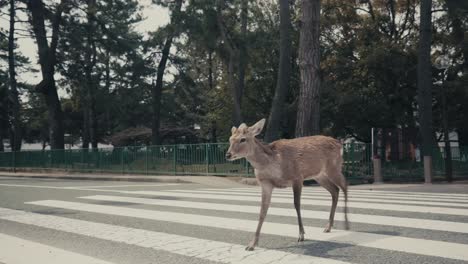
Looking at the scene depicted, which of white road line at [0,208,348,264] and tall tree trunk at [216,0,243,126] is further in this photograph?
tall tree trunk at [216,0,243,126]

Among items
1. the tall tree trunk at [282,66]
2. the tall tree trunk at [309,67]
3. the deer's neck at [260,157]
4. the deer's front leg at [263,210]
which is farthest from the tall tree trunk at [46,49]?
the deer's front leg at [263,210]

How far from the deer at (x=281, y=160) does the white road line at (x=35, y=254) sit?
6.09ft

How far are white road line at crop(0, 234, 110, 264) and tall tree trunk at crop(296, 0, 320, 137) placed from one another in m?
12.6

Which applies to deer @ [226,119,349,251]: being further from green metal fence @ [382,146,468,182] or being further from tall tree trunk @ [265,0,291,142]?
tall tree trunk @ [265,0,291,142]

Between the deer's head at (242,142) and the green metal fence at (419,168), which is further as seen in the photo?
the green metal fence at (419,168)

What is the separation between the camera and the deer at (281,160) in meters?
4.95

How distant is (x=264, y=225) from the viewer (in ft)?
21.0

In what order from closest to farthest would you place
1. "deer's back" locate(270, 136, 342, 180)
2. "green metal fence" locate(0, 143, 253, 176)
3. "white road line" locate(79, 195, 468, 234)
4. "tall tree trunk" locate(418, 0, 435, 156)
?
"deer's back" locate(270, 136, 342, 180) < "white road line" locate(79, 195, 468, 234) < "green metal fence" locate(0, 143, 253, 176) < "tall tree trunk" locate(418, 0, 435, 156)

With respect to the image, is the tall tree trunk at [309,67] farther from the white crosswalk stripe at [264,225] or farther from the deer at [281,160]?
the deer at [281,160]

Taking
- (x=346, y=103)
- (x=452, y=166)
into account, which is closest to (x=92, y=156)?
(x=346, y=103)

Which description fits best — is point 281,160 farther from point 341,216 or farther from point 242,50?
point 242,50

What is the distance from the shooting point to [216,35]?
1148 inches

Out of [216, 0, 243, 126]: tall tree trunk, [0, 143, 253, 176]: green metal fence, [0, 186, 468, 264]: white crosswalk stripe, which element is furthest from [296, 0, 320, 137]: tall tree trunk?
[216, 0, 243, 126]: tall tree trunk

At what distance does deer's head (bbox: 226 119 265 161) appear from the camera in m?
4.90
